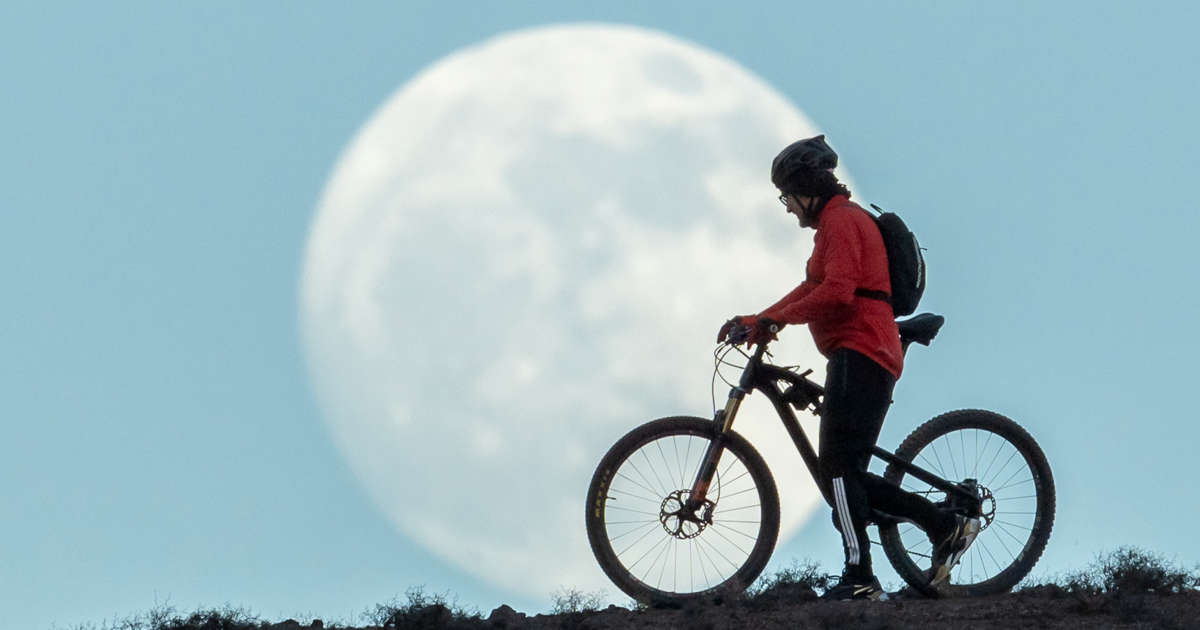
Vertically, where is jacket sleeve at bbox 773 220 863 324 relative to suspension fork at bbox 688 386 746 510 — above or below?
above

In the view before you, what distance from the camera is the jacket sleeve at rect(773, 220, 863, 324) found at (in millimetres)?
10602

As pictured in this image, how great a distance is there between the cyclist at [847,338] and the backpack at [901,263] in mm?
94

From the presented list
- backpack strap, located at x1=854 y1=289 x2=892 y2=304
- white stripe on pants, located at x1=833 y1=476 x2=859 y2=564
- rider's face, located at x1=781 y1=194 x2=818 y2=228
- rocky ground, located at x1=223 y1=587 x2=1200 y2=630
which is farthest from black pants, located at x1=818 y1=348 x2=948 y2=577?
rider's face, located at x1=781 y1=194 x2=818 y2=228

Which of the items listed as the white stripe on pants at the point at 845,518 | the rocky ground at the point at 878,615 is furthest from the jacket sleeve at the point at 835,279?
the rocky ground at the point at 878,615

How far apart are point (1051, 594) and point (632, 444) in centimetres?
258

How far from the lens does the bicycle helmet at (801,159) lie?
10.9 m

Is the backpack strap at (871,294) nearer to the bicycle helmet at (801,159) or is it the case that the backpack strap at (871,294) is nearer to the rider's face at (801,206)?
the rider's face at (801,206)

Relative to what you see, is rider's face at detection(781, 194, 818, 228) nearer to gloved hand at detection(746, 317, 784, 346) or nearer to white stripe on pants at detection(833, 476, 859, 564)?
gloved hand at detection(746, 317, 784, 346)

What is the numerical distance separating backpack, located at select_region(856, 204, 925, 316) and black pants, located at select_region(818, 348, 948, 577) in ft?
1.37

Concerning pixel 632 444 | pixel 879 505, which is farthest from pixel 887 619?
pixel 632 444

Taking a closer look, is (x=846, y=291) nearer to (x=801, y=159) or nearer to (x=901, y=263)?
(x=901, y=263)

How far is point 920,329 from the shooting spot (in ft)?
37.1

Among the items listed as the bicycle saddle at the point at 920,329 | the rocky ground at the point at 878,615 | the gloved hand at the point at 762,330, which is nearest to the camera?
the rocky ground at the point at 878,615

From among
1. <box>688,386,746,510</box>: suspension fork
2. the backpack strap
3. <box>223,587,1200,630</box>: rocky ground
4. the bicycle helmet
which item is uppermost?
the bicycle helmet
